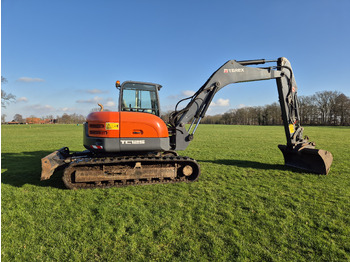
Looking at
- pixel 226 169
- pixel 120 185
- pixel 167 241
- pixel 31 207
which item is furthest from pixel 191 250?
pixel 226 169

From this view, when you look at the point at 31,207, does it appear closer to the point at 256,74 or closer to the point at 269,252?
the point at 269,252

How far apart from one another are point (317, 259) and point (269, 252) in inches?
26.4

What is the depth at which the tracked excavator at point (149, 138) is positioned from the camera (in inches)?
225

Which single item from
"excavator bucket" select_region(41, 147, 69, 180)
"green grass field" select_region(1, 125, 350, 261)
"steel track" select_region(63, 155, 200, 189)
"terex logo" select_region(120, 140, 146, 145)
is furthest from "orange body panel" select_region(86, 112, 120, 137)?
"green grass field" select_region(1, 125, 350, 261)

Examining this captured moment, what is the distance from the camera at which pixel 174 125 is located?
7.01 metres

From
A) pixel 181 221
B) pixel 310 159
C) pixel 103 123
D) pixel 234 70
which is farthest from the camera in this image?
pixel 310 159

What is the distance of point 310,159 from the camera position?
7.45 metres

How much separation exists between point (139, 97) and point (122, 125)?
141 cm

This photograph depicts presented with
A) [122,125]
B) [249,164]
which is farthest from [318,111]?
[122,125]

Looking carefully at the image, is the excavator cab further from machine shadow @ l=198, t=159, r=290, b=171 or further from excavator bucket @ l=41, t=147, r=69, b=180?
machine shadow @ l=198, t=159, r=290, b=171

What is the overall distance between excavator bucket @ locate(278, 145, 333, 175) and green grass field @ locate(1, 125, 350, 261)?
75 centimetres

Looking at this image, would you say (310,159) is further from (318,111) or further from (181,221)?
(318,111)

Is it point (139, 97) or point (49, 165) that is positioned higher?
point (139, 97)

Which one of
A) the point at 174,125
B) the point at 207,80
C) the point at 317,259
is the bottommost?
the point at 317,259
